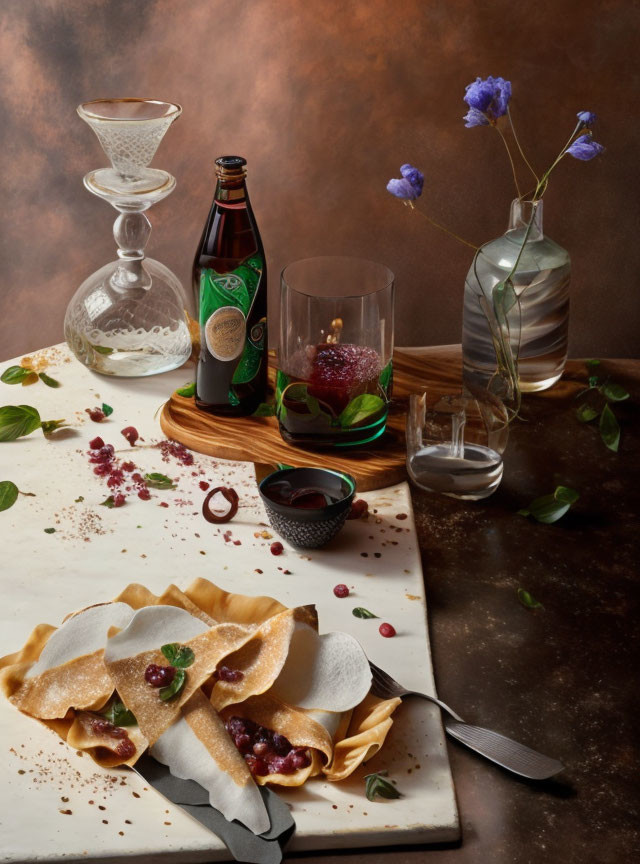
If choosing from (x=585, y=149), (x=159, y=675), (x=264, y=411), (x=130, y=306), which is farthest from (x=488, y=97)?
(x=159, y=675)

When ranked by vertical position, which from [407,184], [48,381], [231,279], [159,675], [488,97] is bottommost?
[48,381]

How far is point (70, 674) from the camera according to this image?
1.03 meters

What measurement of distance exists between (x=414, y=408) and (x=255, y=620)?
41 centimetres

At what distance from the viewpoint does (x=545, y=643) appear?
1137mm

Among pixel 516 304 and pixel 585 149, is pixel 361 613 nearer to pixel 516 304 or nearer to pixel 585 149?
pixel 516 304

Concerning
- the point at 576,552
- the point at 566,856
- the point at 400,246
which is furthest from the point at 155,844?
the point at 400,246

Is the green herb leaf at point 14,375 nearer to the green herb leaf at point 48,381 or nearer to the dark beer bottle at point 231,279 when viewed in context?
the green herb leaf at point 48,381

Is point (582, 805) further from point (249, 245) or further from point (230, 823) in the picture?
point (249, 245)

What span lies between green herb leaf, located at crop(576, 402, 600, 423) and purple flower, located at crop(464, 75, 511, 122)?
1.51ft

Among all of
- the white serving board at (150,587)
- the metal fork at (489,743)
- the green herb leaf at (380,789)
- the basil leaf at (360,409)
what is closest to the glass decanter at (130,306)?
the white serving board at (150,587)

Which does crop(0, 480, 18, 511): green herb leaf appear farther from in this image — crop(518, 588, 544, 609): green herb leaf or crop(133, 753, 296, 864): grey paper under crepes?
crop(518, 588, 544, 609): green herb leaf

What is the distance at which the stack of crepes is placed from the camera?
3.15 feet

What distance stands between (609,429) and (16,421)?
0.87 meters

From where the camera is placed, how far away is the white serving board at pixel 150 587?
91 centimetres
